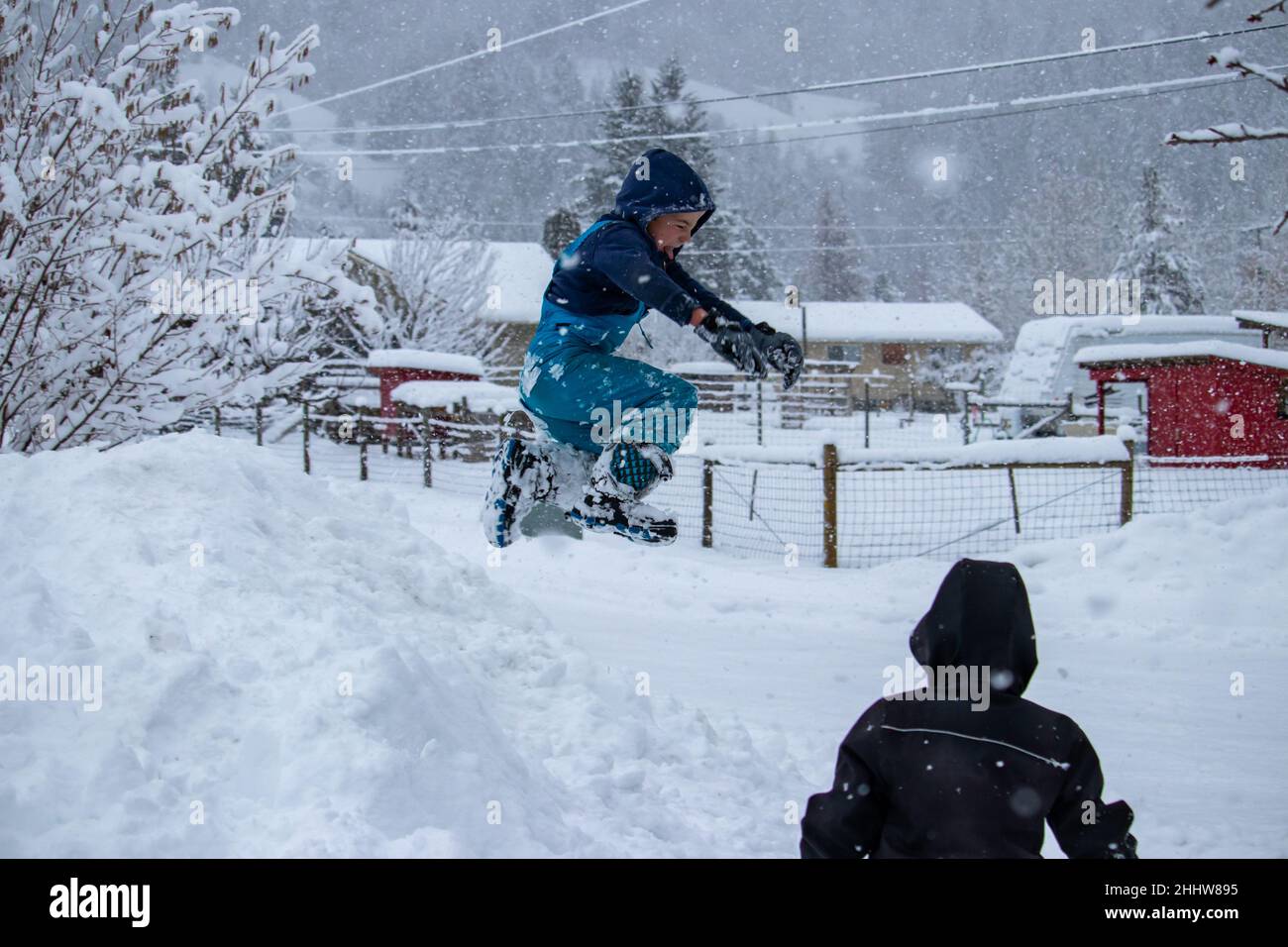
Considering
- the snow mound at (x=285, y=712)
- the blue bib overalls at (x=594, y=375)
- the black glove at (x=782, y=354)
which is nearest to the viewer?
the snow mound at (x=285, y=712)

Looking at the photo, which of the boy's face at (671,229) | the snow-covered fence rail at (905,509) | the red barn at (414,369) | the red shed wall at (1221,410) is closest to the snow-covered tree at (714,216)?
the red barn at (414,369)

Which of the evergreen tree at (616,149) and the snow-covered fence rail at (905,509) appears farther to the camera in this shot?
the evergreen tree at (616,149)

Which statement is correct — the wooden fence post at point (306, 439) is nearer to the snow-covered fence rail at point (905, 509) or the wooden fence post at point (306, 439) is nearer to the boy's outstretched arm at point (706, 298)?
the snow-covered fence rail at point (905, 509)

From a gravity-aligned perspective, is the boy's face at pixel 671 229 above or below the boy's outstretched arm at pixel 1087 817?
above

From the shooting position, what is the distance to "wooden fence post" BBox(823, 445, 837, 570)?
9.55 metres

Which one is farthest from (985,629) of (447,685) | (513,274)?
(513,274)

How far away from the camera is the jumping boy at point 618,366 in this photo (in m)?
2.97

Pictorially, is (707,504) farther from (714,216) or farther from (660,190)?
(714,216)

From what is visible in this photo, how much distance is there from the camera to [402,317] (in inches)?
1018

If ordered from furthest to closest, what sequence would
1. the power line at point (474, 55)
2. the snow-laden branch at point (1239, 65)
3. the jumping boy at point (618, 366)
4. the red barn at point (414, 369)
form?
the red barn at point (414, 369) → the power line at point (474, 55) → the snow-laden branch at point (1239, 65) → the jumping boy at point (618, 366)

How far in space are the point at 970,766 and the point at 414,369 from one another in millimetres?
17607

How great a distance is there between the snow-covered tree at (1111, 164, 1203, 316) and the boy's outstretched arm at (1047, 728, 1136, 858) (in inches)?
1628

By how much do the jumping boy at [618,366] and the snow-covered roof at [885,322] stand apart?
39.6 meters
